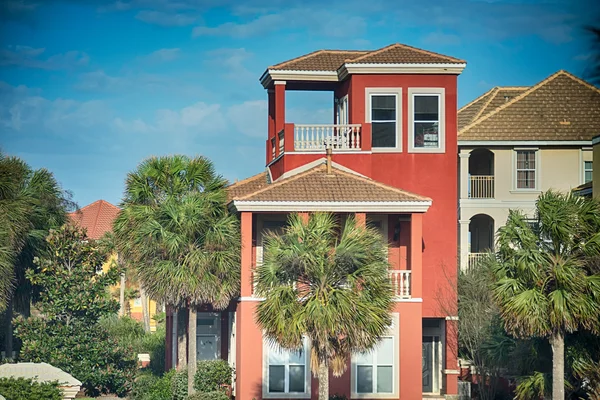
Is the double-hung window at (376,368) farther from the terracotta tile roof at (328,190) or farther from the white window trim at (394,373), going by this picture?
the terracotta tile roof at (328,190)

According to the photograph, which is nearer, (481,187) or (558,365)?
(558,365)

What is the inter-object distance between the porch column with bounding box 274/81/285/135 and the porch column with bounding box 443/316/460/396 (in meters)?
9.79

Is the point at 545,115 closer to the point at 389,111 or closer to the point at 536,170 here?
the point at 536,170

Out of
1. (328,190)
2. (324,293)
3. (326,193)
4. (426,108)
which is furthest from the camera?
(426,108)

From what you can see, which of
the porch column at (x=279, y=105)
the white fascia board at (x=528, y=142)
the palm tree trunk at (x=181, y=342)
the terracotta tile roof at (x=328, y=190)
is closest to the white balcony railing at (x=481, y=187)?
the white fascia board at (x=528, y=142)

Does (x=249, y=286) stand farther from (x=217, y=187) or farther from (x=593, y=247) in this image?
(x=593, y=247)

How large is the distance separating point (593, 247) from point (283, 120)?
16638 millimetres

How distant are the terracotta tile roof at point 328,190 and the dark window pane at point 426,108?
4.01 meters

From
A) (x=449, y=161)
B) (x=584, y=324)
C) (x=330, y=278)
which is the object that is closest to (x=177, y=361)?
(x=449, y=161)

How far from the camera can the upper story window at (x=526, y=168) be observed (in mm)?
52719

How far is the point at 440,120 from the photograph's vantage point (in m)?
42.2

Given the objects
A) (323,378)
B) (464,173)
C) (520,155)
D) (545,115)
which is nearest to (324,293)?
(323,378)

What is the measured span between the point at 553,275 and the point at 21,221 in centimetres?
2187

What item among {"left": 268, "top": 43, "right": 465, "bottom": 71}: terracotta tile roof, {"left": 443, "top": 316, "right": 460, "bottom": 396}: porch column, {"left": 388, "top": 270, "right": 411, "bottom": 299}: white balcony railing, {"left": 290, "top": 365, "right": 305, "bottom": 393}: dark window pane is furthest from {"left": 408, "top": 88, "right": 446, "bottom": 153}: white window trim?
{"left": 290, "top": 365, "right": 305, "bottom": 393}: dark window pane
